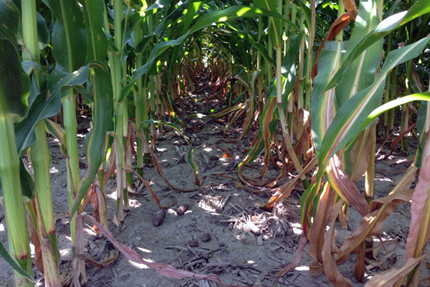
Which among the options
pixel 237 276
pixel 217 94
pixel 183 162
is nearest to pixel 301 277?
pixel 237 276

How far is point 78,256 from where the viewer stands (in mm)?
1100

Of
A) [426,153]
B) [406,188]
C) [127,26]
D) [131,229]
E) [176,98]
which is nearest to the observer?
[426,153]

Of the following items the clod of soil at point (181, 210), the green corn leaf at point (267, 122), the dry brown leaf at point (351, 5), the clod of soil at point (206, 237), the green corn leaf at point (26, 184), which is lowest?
the clod of soil at point (181, 210)

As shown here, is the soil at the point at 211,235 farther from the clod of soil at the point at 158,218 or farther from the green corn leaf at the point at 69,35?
the green corn leaf at the point at 69,35

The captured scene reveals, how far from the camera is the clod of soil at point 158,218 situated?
1.66m

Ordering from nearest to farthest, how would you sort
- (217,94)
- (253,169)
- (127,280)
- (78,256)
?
(78,256) → (127,280) → (253,169) → (217,94)

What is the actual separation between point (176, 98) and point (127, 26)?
2.96 meters

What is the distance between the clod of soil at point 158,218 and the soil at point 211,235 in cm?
2

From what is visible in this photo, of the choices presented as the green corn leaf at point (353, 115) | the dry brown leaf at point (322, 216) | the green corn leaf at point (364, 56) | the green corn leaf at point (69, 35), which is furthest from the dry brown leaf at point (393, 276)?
the green corn leaf at point (69, 35)

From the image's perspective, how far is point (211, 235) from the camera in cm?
159

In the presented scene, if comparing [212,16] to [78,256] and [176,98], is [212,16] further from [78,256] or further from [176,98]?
[176,98]

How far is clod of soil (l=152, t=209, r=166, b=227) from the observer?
166 cm

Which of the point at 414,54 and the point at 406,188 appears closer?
the point at 414,54

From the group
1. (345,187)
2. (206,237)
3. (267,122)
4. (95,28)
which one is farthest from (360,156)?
(95,28)
